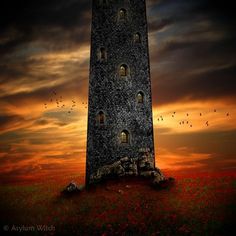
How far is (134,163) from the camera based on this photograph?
100 feet

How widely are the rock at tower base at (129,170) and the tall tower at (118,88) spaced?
14cm

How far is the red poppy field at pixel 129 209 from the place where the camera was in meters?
17.2

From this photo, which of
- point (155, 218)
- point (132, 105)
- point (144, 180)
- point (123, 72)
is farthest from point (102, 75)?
point (155, 218)

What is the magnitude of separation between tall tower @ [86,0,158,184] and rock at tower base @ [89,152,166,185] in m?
0.14

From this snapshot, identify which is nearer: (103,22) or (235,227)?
(235,227)

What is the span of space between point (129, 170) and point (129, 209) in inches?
357

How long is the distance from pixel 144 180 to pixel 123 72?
11.8 m

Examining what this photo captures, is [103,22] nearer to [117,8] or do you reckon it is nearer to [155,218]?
[117,8]

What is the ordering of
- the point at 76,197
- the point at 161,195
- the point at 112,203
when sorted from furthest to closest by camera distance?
the point at 76,197 → the point at 161,195 → the point at 112,203

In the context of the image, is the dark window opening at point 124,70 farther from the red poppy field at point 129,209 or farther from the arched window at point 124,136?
the red poppy field at point 129,209

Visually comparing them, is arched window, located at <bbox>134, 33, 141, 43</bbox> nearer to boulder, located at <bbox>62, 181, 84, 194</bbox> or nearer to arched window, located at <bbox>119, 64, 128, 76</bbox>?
arched window, located at <bbox>119, 64, 128, 76</bbox>

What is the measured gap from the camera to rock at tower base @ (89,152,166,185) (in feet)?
97.2

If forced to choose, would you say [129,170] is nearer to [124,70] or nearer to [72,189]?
[72,189]

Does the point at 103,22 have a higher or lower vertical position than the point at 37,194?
higher
